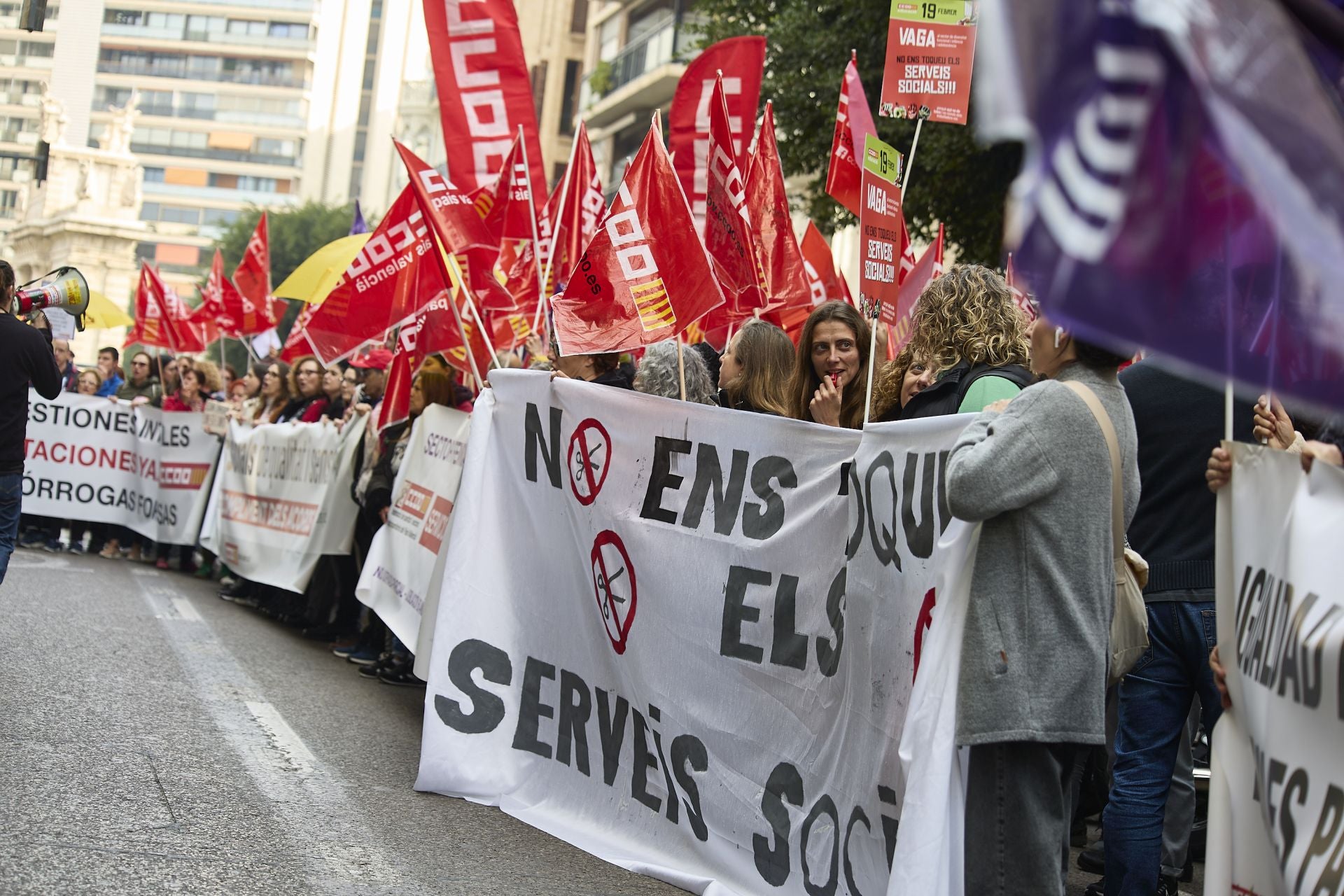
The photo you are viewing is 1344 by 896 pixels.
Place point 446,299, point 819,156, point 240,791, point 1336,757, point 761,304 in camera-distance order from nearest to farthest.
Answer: point 1336,757 → point 240,791 → point 761,304 → point 446,299 → point 819,156

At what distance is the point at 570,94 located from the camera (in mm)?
54062

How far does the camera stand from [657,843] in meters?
5.25

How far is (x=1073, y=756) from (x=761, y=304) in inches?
180

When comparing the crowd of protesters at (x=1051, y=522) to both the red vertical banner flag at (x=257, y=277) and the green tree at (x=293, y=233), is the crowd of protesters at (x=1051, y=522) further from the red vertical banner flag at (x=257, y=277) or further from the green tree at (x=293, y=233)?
the green tree at (x=293, y=233)

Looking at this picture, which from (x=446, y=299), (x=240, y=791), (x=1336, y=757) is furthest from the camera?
(x=446, y=299)

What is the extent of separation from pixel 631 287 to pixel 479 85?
3326 millimetres

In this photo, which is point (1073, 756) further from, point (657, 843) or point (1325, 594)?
point (657, 843)

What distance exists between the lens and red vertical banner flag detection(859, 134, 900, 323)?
5781 mm

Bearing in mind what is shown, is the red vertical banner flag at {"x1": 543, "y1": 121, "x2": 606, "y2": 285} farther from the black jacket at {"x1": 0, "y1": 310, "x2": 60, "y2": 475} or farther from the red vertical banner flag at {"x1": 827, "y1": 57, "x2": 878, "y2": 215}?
the black jacket at {"x1": 0, "y1": 310, "x2": 60, "y2": 475}

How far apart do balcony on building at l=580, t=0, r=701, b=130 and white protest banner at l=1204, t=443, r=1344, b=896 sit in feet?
107

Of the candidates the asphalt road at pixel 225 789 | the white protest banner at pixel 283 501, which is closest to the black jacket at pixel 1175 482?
the asphalt road at pixel 225 789

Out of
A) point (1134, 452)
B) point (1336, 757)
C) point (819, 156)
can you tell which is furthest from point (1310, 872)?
point (819, 156)

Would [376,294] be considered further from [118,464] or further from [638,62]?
[638,62]

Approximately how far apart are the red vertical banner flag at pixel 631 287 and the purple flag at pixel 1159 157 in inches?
174
